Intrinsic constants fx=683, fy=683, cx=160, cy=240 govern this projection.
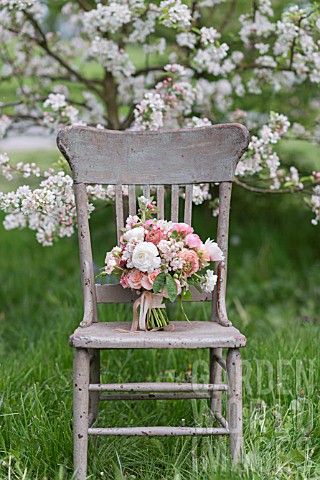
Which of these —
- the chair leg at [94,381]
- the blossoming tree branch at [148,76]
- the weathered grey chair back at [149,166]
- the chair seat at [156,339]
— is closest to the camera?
the chair seat at [156,339]

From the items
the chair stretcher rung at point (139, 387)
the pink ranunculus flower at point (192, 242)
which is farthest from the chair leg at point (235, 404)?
the pink ranunculus flower at point (192, 242)

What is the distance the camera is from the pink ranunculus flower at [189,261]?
2.32 m

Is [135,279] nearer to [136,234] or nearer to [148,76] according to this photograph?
[136,234]

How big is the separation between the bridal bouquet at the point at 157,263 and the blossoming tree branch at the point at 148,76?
0.45m

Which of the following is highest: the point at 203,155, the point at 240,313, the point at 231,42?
the point at 231,42

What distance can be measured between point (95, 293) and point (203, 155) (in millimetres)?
664

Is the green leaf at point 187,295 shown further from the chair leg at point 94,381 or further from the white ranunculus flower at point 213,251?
the chair leg at point 94,381

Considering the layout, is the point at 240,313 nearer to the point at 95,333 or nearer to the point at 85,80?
the point at 85,80

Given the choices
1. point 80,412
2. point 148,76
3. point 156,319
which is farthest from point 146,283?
point 148,76

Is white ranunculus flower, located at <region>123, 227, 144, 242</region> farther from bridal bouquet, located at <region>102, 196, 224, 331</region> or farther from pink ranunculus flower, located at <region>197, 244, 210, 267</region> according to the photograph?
pink ranunculus flower, located at <region>197, 244, 210, 267</region>

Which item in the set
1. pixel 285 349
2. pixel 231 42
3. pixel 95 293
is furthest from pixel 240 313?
pixel 95 293

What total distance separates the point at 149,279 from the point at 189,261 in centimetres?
15

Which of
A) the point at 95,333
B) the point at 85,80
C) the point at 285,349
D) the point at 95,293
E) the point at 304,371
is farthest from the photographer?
the point at 85,80

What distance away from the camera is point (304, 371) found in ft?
9.73
